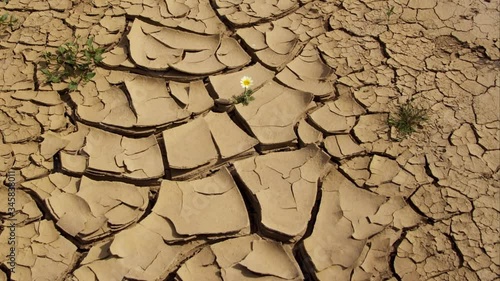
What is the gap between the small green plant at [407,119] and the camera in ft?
7.91

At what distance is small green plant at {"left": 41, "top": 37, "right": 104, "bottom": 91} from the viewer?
2.66 meters

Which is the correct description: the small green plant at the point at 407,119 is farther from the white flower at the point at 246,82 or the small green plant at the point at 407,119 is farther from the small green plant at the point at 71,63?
the small green plant at the point at 71,63

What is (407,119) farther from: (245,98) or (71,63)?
(71,63)

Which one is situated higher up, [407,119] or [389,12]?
[389,12]

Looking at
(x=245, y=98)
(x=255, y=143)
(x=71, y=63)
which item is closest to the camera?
(x=255, y=143)

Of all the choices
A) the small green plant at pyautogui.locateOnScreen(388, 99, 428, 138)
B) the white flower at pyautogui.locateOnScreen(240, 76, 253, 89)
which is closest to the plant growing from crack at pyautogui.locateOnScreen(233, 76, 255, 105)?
the white flower at pyautogui.locateOnScreen(240, 76, 253, 89)

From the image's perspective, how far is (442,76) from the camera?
2625 mm

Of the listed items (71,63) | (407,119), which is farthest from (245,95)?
(71,63)

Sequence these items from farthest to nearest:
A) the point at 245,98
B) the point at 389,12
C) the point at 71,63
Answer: the point at 389,12 → the point at 71,63 → the point at 245,98

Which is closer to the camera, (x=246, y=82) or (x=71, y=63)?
(x=246, y=82)

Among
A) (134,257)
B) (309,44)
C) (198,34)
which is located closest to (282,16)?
(309,44)

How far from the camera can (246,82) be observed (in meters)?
2.59

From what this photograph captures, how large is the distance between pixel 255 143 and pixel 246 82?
39cm

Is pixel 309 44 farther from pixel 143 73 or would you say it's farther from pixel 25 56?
pixel 25 56
